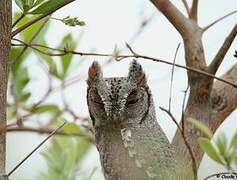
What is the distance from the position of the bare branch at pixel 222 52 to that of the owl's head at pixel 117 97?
42 cm

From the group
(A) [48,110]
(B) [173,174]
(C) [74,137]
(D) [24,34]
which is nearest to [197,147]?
(B) [173,174]

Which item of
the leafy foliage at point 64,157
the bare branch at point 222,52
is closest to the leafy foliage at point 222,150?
the leafy foliage at point 64,157

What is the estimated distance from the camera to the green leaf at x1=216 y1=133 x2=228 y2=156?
84 centimetres

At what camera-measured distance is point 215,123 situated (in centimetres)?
172

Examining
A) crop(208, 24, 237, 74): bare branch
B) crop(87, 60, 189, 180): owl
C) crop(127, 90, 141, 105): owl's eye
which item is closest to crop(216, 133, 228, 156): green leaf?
crop(208, 24, 237, 74): bare branch

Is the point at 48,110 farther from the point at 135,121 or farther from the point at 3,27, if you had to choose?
the point at 3,27

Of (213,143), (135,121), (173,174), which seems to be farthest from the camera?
(135,121)

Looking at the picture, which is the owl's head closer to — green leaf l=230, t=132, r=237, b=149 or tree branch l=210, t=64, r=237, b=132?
tree branch l=210, t=64, r=237, b=132

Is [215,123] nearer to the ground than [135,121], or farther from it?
farther from it

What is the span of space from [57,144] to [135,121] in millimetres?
611

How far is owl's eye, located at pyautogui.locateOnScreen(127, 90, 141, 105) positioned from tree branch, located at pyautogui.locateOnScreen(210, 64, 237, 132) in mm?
376

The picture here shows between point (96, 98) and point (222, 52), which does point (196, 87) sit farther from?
point (96, 98)

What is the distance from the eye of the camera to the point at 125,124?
2.03 meters

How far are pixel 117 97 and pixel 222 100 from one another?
1.33ft
